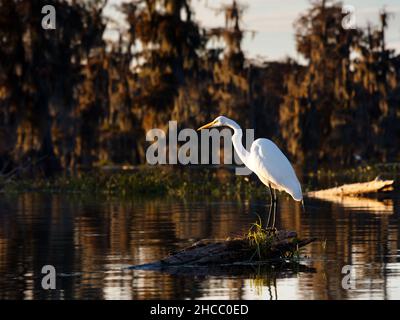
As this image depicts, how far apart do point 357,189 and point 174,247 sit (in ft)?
Result: 51.4

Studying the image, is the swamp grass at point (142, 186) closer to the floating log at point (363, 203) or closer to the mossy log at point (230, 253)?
the floating log at point (363, 203)

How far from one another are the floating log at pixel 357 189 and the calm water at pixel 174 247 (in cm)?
43

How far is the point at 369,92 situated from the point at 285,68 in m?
12.3

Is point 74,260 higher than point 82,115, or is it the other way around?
point 82,115

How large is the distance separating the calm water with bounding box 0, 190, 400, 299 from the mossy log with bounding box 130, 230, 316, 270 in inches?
13.1

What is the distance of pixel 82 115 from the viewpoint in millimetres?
65875

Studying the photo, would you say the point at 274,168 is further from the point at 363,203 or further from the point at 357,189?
the point at 357,189

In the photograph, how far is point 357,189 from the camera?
1335 inches

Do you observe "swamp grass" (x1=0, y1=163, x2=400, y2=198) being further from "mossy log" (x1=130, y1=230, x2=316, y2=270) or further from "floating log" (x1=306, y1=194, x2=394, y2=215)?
"mossy log" (x1=130, y1=230, x2=316, y2=270)

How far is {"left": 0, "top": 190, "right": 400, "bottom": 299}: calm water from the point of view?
44.0ft

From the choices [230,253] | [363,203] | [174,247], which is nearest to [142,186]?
[363,203]

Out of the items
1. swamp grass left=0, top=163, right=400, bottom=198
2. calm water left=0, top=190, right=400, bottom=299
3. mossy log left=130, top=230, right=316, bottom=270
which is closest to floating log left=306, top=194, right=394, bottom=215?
calm water left=0, top=190, right=400, bottom=299
